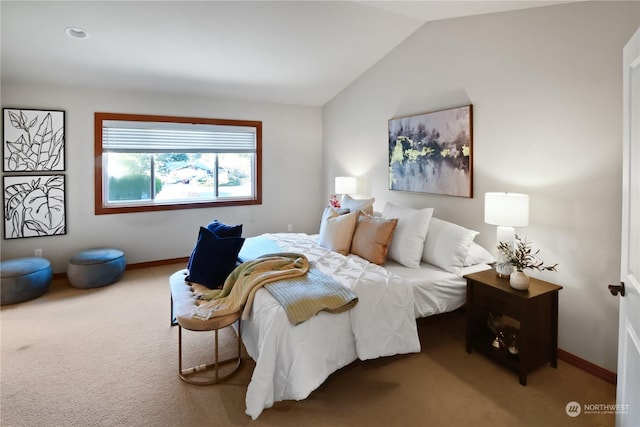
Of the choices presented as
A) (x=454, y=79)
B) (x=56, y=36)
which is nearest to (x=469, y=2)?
(x=454, y=79)

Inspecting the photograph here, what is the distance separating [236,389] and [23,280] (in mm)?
2822

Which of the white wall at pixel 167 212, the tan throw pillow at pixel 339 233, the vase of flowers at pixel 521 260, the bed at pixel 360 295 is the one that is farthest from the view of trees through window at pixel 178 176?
the vase of flowers at pixel 521 260

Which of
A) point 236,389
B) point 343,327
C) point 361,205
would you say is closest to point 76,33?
point 361,205

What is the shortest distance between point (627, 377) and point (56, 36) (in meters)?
4.77

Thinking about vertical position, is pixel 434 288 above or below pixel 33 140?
below

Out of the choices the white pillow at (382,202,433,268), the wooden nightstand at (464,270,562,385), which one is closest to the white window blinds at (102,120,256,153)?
the white pillow at (382,202,433,268)

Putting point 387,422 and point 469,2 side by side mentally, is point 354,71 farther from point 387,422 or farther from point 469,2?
point 387,422

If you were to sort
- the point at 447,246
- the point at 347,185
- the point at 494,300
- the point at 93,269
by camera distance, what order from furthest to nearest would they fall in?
1. the point at 347,185
2. the point at 93,269
3. the point at 447,246
4. the point at 494,300

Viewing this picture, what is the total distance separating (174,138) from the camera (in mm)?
4781

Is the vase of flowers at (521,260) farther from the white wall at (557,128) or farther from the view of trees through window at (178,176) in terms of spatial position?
the view of trees through window at (178,176)

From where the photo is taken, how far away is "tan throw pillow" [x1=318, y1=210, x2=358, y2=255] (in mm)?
3197

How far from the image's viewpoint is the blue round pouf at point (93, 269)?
387 centimetres

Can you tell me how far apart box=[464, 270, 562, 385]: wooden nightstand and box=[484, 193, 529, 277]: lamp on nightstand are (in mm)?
117

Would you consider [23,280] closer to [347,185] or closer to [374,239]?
[374,239]
